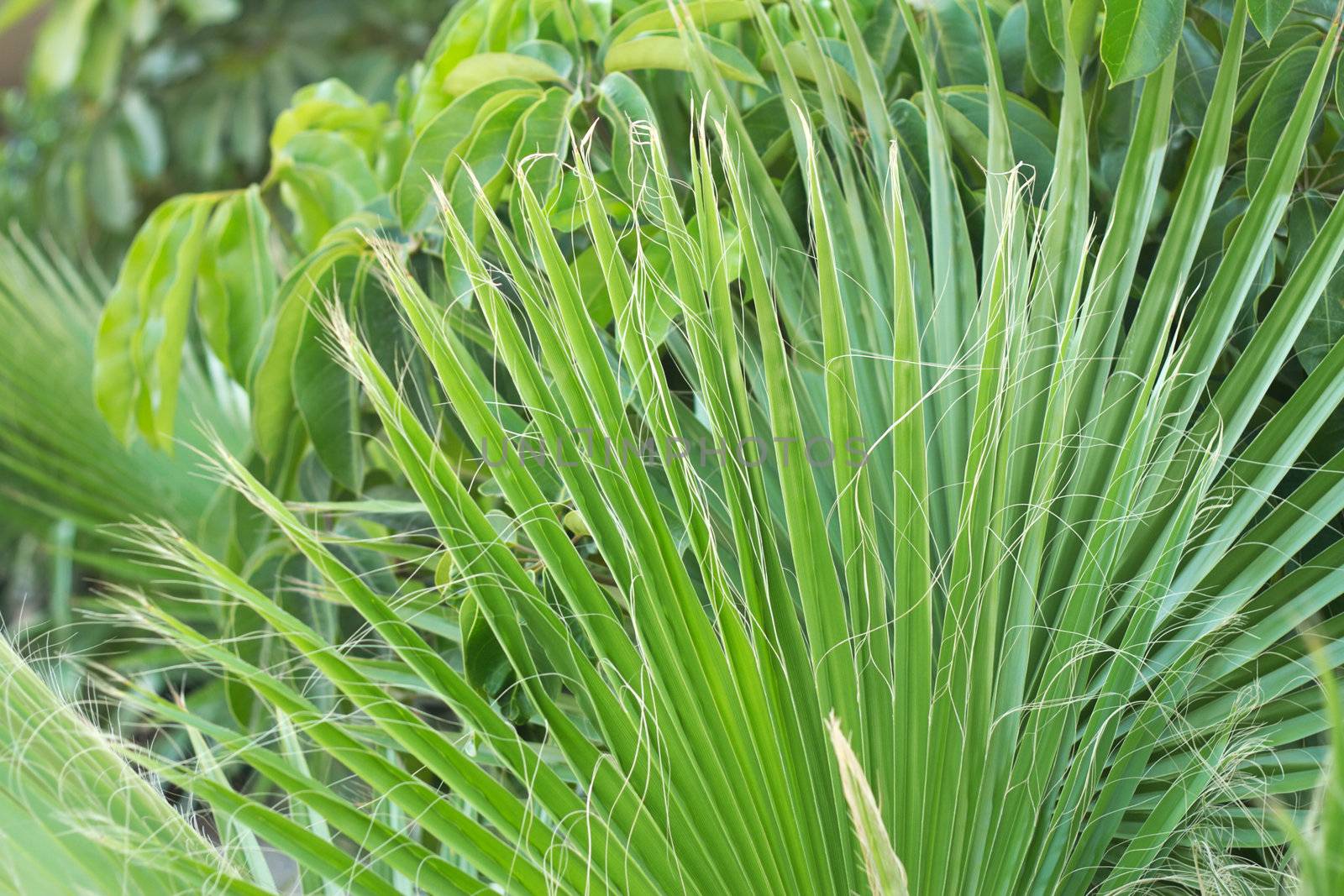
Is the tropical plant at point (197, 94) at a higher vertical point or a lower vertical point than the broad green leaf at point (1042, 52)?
lower

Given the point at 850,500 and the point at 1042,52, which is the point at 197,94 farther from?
the point at 850,500

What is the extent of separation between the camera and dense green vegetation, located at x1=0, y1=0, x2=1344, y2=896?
409mm

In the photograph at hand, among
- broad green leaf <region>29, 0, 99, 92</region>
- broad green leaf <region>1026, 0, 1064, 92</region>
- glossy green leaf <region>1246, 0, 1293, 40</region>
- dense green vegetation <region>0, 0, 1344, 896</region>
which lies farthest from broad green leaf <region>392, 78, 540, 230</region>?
broad green leaf <region>29, 0, 99, 92</region>

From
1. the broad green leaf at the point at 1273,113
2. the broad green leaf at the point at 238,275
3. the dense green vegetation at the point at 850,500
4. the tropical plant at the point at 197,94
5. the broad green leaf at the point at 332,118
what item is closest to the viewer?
the dense green vegetation at the point at 850,500

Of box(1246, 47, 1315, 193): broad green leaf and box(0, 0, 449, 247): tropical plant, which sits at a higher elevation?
box(1246, 47, 1315, 193): broad green leaf

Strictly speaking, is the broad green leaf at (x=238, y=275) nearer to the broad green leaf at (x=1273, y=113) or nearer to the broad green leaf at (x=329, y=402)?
the broad green leaf at (x=329, y=402)

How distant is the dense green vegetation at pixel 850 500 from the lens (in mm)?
409

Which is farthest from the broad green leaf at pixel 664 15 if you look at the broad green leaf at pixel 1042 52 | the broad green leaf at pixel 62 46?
the broad green leaf at pixel 62 46

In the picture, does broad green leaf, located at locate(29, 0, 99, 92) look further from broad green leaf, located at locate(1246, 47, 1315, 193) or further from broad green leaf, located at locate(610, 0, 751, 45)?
broad green leaf, located at locate(1246, 47, 1315, 193)

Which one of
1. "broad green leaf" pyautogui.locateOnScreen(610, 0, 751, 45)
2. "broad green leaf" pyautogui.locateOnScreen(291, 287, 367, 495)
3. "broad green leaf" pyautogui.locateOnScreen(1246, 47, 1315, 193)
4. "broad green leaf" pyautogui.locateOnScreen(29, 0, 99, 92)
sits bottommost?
"broad green leaf" pyautogui.locateOnScreen(291, 287, 367, 495)

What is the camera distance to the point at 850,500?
0.42 meters

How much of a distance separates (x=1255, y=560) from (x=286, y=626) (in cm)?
45

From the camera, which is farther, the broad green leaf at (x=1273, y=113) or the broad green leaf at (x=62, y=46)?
the broad green leaf at (x=62, y=46)

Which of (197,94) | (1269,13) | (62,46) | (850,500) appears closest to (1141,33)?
(1269,13)
